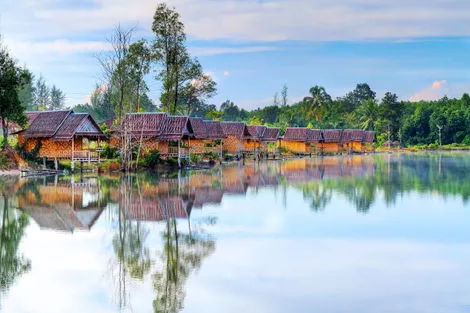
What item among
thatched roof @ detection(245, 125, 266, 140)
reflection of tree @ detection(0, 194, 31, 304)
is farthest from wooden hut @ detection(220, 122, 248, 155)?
reflection of tree @ detection(0, 194, 31, 304)

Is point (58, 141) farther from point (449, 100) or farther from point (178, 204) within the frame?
point (449, 100)

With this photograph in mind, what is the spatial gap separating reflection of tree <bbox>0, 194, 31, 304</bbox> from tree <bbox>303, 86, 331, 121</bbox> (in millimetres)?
70751

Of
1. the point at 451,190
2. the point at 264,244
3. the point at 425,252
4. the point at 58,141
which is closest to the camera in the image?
the point at 425,252

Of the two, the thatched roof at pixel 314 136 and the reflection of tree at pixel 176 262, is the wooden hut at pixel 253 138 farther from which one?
the reflection of tree at pixel 176 262

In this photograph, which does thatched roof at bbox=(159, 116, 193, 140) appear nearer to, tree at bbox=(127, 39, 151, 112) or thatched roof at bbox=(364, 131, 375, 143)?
tree at bbox=(127, 39, 151, 112)

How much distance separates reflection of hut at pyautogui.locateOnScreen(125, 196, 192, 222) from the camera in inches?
601

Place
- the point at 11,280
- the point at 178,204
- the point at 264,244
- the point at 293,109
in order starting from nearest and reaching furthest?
the point at 11,280
the point at 264,244
the point at 178,204
the point at 293,109

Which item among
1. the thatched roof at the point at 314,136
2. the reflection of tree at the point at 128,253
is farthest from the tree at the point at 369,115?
the reflection of tree at the point at 128,253

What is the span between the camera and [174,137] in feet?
114

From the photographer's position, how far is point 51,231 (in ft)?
44.4

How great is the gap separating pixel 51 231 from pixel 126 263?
3.84 metres

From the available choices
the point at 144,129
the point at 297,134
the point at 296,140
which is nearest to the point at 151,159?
the point at 144,129

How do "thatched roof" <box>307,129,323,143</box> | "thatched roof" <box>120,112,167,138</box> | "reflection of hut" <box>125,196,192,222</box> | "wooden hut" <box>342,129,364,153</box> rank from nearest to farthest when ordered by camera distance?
1. "reflection of hut" <box>125,196,192,222</box>
2. "thatched roof" <box>120,112,167,138</box>
3. "thatched roof" <box>307,129,323,143</box>
4. "wooden hut" <box>342,129,364,153</box>

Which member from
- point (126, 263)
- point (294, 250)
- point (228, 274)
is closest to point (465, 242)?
point (294, 250)
